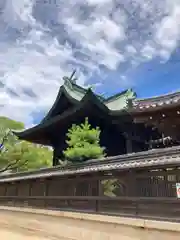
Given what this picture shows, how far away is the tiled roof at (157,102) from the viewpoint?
6.19m

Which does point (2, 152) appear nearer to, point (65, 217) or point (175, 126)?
point (65, 217)

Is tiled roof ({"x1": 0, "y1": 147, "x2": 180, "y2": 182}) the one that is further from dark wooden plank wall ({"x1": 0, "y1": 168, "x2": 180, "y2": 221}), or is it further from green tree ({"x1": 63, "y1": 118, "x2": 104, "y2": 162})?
green tree ({"x1": 63, "y1": 118, "x2": 104, "y2": 162})

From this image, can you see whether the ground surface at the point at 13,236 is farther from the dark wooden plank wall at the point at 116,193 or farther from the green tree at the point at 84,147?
the green tree at the point at 84,147

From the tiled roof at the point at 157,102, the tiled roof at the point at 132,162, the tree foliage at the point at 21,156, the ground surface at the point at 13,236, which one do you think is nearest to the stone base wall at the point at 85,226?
the ground surface at the point at 13,236

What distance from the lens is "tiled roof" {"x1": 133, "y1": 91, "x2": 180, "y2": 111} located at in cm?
619

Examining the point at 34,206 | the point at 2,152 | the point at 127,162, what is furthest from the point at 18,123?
the point at 127,162

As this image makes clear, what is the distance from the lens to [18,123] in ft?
76.4

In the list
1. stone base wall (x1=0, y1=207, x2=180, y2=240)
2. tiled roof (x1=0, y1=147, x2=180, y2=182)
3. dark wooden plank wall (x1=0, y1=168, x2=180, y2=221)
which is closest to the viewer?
stone base wall (x1=0, y1=207, x2=180, y2=240)

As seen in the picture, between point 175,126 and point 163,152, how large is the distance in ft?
2.63

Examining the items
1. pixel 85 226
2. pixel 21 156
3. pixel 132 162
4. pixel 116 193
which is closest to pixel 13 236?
pixel 85 226

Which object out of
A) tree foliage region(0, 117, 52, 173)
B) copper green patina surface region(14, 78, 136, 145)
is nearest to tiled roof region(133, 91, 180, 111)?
copper green patina surface region(14, 78, 136, 145)

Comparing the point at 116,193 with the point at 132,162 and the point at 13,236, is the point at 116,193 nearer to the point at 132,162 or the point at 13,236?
the point at 132,162

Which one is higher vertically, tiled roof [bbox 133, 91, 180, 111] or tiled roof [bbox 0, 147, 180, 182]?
tiled roof [bbox 133, 91, 180, 111]

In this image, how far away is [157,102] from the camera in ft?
21.6
